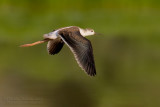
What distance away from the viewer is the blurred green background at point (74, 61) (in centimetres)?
924

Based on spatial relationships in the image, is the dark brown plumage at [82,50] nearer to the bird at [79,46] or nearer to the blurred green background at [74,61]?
the bird at [79,46]

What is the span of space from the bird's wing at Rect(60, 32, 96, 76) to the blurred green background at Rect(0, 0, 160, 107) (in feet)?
6.19

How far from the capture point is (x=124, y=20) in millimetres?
14273

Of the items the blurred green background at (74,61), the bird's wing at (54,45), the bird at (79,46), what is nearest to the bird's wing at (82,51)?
the bird at (79,46)

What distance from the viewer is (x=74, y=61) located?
36.4 ft

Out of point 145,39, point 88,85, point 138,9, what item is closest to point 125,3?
point 138,9

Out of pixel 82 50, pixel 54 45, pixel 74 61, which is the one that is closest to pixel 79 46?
A: pixel 82 50

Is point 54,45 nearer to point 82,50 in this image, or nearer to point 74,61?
point 82,50

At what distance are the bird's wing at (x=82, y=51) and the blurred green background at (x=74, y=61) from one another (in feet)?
6.19

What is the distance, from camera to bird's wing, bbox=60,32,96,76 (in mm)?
6883

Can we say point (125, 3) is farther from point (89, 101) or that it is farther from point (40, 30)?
point (89, 101)

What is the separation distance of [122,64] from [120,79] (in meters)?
0.86

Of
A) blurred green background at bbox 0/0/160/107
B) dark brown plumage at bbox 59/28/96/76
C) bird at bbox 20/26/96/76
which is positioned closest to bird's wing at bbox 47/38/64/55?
bird at bbox 20/26/96/76

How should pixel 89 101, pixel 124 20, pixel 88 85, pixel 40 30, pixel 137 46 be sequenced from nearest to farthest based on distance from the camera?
1. pixel 89 101
2. pixel 88 85
3. pixel 137 46
4. pixel 40 30
5. pixel 124 20
